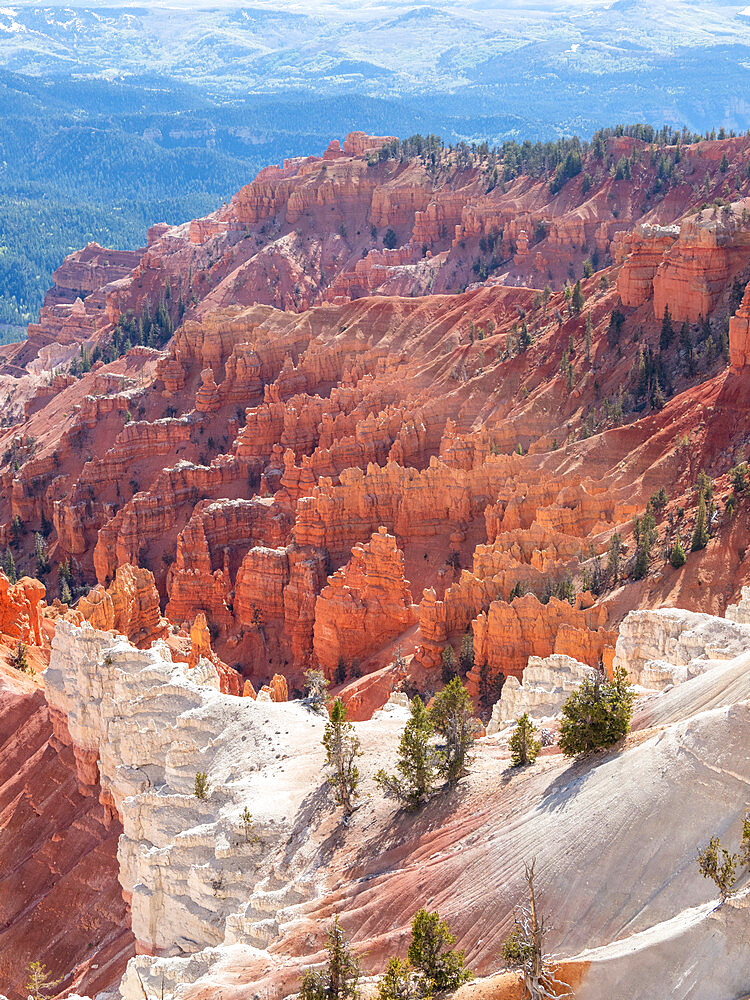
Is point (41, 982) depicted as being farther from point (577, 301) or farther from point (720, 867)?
point (577, 301)

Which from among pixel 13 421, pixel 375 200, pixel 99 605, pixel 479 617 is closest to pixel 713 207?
pixel 479 617

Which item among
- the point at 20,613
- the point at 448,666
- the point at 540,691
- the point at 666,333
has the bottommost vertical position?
the point at 20,613

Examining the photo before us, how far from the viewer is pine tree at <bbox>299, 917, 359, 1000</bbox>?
22.1 meters

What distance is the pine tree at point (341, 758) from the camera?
30641mm

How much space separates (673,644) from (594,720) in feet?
34.7

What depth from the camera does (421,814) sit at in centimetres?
2806

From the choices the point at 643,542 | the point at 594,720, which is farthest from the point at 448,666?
the point at 594,720

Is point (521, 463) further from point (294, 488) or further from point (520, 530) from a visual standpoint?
point (294, 488)

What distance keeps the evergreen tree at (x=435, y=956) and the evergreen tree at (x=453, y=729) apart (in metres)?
6.54

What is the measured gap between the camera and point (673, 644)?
3562 centimetres

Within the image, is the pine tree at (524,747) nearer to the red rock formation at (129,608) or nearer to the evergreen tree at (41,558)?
the red rock formation at (129,608)

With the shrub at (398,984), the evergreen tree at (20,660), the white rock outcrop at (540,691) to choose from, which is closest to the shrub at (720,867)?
the shrub at (398,984)

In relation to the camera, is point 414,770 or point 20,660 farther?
point 20,660

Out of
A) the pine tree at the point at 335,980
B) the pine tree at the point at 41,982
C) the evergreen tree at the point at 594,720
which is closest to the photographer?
the pine tree at the point at 335,980
